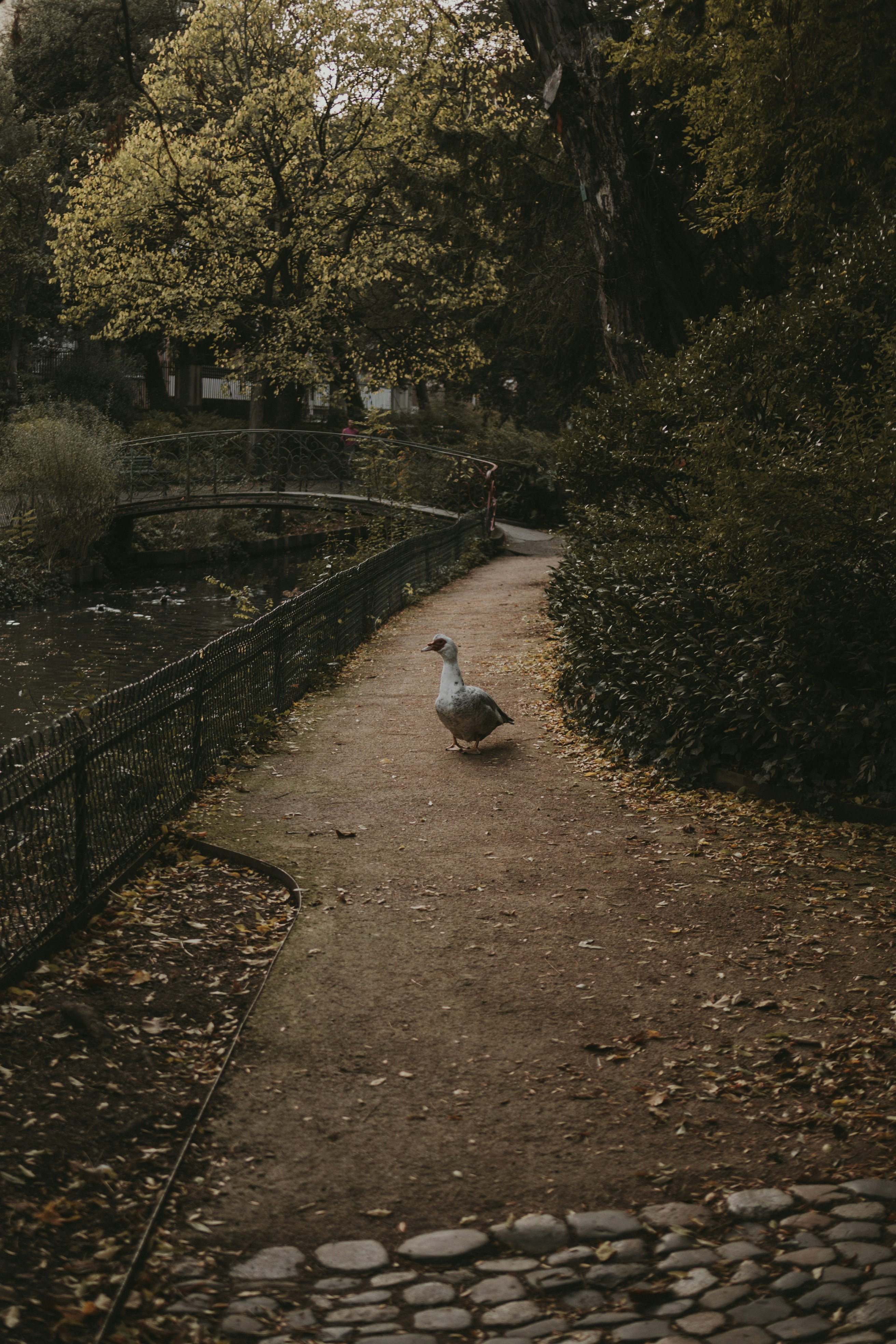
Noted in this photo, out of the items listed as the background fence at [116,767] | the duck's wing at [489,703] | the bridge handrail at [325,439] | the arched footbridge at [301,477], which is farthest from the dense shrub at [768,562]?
the bridge handrail at [325,439]

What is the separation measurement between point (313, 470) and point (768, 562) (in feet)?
66.9

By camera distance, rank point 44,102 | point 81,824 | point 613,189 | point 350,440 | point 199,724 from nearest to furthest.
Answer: point 81,824 < point 199,724 < point 613,189 < point 350,440 < point 44,102

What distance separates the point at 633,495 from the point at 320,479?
15.7 meters

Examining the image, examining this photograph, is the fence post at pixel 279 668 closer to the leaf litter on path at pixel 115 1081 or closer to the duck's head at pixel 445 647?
the duck's head at pixel 445 647

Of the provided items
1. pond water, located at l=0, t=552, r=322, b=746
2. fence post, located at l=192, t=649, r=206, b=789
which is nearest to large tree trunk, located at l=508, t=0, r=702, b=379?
fence post, located at l=192, t=649, r=206, b=789

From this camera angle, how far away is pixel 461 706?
29.9ft

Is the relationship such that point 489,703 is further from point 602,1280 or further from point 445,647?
point 602,1280

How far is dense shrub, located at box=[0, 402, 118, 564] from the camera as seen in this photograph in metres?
23.3

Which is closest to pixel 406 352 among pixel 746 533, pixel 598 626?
pixel 598 626

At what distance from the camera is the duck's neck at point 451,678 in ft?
30.0

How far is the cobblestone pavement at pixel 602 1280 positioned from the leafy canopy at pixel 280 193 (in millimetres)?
25468

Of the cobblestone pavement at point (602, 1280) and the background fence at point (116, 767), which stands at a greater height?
the background fence at point (116, 767)

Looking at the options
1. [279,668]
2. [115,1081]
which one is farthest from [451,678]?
[115,1081]

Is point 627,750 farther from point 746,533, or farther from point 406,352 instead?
point 406,352
